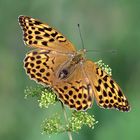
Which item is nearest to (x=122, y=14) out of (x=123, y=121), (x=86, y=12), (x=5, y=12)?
(x=86, y=12)

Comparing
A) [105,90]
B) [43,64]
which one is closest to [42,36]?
[43,64]

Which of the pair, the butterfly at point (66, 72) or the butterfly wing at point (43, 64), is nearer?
the butterfly at point (66, 72)

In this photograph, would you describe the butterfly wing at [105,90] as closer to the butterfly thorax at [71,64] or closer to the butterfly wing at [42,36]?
the butterfly thorax at [71,64]

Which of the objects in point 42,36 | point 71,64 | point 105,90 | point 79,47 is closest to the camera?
point 105,90

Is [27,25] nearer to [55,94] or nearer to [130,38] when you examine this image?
[55,94]

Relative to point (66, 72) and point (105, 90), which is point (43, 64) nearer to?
point (66, 72)

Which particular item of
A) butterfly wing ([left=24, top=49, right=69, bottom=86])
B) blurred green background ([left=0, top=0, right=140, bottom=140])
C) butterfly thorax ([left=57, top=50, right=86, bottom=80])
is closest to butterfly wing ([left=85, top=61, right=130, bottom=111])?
butterfly thorax ([left=57, top=50, right=86, bottom=80])

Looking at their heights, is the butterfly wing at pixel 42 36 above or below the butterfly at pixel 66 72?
above

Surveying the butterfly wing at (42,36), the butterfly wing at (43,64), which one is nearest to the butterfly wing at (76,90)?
the butterfly wing at (43,64)
